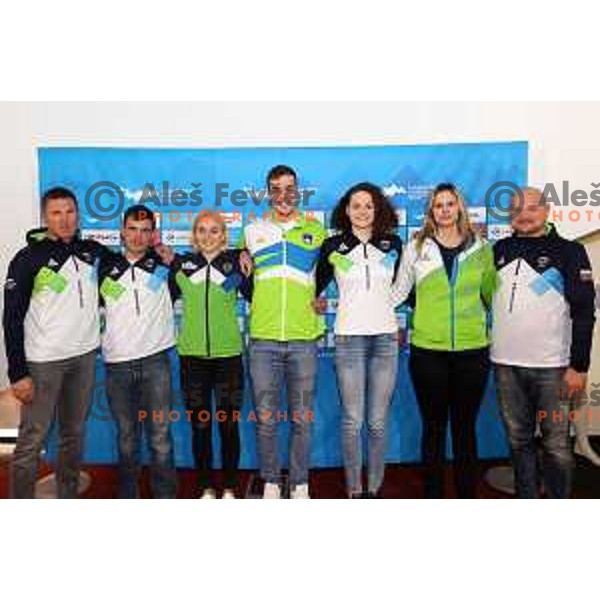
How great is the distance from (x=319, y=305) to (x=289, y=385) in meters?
0.35

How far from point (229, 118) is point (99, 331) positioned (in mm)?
1095

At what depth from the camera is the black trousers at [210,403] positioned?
2.85 meters

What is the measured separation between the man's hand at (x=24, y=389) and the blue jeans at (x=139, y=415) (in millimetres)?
294

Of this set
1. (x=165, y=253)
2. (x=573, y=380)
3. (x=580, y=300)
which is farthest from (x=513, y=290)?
(x=165, y=253)

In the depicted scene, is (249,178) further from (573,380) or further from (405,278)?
(573,380)

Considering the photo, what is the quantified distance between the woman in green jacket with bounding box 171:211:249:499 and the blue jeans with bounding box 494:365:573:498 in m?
1.07

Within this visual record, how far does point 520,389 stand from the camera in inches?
108

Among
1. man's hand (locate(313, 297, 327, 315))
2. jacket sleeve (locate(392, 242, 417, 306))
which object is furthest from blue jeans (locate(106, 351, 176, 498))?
jacket sleeve (locate(392, 242, 417, 306))

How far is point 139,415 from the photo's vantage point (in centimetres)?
285

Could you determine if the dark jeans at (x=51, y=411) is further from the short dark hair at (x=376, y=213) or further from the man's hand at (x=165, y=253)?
the short dark hair at (x=376, y=213)

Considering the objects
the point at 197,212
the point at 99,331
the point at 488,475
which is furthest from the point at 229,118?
the point at 488,475

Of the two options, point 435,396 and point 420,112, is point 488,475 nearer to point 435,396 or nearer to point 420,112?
point 435,396

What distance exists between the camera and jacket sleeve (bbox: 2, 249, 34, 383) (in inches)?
106

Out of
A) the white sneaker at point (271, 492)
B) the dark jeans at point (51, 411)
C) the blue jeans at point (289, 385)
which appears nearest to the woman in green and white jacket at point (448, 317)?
the blue jeans at point (289, 385)
